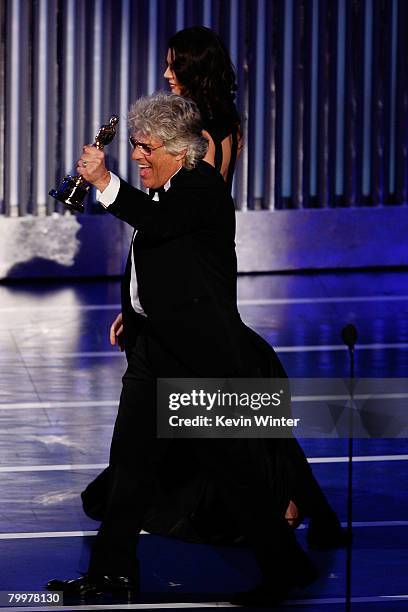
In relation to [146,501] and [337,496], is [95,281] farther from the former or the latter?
[146,501]

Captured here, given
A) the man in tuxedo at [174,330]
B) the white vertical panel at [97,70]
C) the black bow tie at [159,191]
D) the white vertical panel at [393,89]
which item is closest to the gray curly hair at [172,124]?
the man in tuxedo at [174,330]

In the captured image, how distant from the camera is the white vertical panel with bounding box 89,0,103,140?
11.5 metres

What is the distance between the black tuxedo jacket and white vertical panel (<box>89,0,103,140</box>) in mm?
6303

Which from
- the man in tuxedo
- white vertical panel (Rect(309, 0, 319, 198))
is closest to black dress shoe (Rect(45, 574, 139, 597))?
the man in tuxedo

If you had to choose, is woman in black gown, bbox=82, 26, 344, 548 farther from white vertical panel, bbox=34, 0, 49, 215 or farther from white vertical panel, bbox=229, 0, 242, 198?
white vertical panel, bbox=229, 0, 242, 198

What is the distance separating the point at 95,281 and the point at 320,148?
1.93 metres

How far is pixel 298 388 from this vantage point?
27.3ft

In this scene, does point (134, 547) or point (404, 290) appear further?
point (404, 290)

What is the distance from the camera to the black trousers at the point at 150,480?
17.5ft

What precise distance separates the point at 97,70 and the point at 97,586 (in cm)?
667

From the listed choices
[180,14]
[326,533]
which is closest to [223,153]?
[326,533]

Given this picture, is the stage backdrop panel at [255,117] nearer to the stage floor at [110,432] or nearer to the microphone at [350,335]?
the stage floor at [110,432]

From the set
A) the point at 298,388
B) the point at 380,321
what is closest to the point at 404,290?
the point at 380,321

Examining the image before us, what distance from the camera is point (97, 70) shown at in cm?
1152
